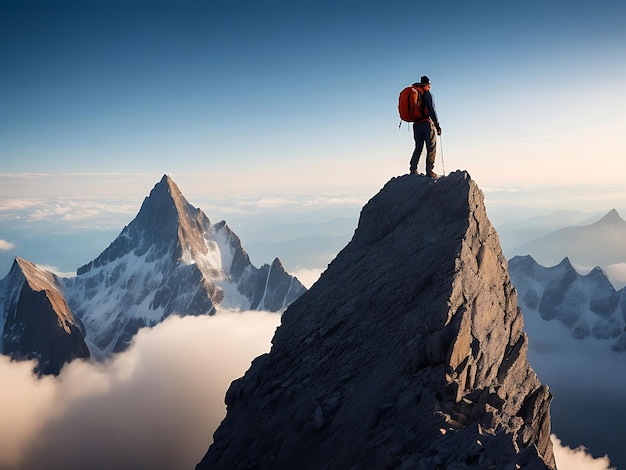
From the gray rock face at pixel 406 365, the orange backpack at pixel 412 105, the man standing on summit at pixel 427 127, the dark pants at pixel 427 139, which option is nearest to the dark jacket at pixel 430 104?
the man standing on summit at pixel 427 127

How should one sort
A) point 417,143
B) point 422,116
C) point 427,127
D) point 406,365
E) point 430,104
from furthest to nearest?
point 417,143 < point 427,127 < point 422,116 < point 430,104 < point 406,365

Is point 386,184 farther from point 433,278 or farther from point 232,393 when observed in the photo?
point 232,393

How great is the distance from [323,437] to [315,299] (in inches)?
373

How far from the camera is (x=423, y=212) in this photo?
2567cm

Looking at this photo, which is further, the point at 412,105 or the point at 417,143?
the point at 417,143

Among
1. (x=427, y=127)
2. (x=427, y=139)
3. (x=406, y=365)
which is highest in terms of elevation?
(x=427, y=127)

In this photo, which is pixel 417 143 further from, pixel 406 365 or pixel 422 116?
pixel 406 365

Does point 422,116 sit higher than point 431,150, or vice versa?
point 422,116

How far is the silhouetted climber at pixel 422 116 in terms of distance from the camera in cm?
2711

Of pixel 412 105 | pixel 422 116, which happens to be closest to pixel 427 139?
pixel 422 116

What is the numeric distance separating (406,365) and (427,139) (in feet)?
48.7

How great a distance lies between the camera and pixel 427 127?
28.2 m

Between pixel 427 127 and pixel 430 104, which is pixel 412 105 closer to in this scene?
pixel 430 104

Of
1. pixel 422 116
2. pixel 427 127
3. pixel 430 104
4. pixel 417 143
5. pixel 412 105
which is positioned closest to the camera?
pixel 430 104
